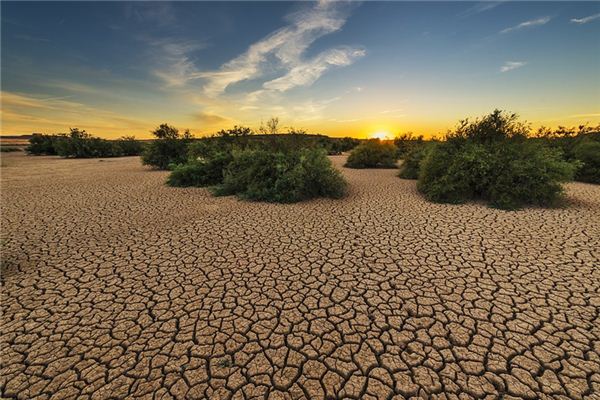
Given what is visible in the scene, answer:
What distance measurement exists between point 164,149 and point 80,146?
54.4 feet

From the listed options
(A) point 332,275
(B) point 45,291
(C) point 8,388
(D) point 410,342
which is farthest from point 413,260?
(B) point 45,291

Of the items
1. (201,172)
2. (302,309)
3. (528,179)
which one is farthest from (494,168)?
(201,172)

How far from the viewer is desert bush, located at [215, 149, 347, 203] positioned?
8125 millimetres

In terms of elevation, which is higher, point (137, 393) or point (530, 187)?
point (530, 187)

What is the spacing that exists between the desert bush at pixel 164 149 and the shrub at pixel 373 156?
1131 cm

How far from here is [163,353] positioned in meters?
2.39

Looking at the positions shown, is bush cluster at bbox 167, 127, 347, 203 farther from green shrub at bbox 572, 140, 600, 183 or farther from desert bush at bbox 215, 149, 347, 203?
green shrub at bbox 572, 140, 600, 183

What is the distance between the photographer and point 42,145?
28438 millimetres

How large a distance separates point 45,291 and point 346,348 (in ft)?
13.6

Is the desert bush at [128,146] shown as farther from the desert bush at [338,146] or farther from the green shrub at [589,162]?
the green shrub at [589,162]

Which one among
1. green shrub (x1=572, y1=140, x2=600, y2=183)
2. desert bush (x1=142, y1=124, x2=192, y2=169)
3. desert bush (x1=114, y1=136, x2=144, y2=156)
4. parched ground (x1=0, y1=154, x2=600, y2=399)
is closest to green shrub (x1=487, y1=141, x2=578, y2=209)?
parched ground (x1=0, y1=154, x2=600, y2=399)

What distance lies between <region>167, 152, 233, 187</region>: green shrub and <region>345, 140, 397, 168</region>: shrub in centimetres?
913

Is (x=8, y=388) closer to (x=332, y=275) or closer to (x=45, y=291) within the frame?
(x=45, y=291)

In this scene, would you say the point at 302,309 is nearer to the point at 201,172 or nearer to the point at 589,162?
the point at 201,172
